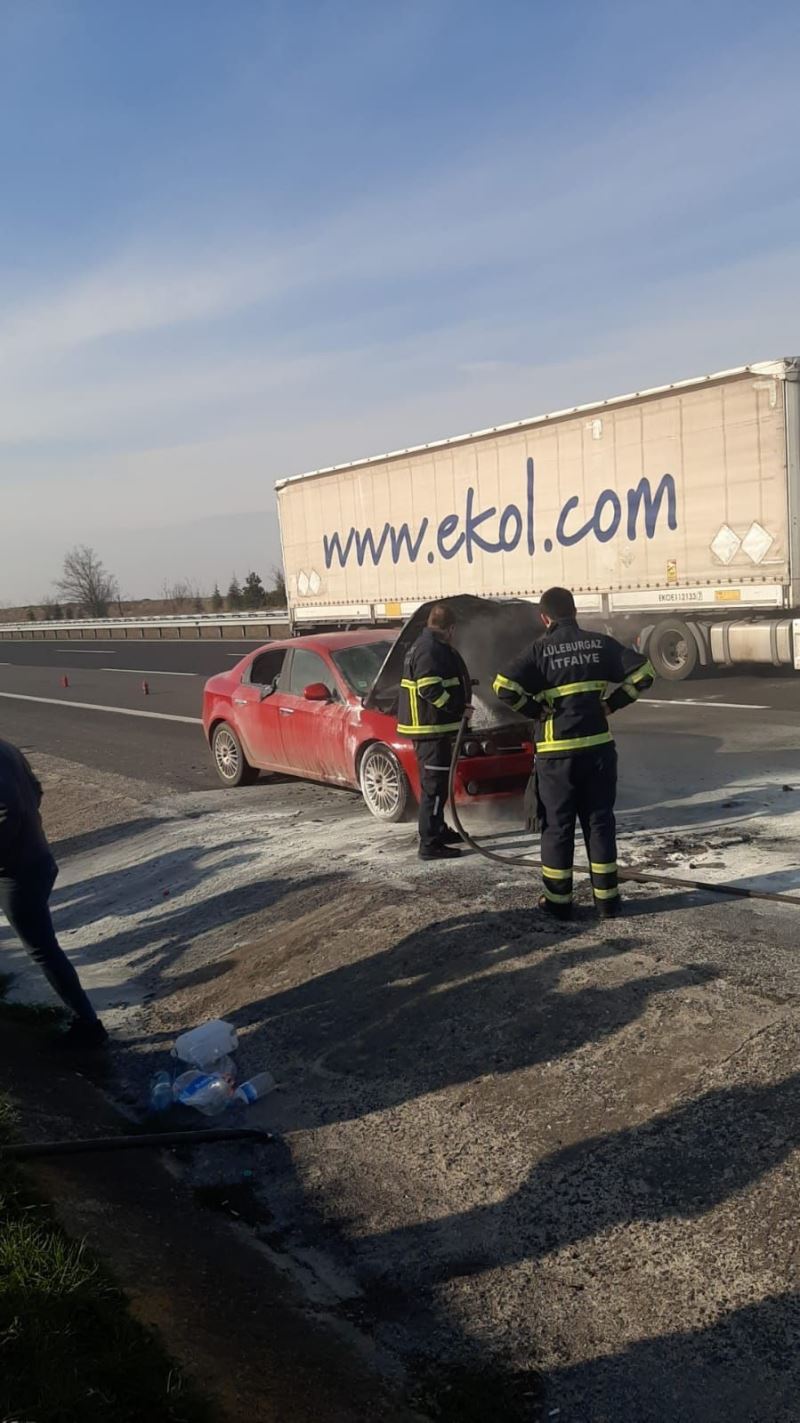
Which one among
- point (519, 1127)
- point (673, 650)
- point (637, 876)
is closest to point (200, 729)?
point (673, 650)

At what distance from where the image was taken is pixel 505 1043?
491 cm

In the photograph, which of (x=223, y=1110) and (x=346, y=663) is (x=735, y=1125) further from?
(x=346, y=663)

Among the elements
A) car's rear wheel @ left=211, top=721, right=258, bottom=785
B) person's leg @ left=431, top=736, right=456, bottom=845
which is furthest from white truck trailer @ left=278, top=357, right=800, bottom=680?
person's leg @ left=431, top=736, right=456, bottom=845

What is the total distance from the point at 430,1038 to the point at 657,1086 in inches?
47.8

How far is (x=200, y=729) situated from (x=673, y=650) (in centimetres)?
758

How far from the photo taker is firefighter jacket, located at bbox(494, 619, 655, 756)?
5.98 meters

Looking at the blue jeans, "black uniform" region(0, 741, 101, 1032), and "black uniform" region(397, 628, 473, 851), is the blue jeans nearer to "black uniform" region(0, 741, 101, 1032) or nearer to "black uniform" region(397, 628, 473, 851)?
"black uniform" region(0, 741, 101, 1032)

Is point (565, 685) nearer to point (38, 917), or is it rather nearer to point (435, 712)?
point (435, 712)

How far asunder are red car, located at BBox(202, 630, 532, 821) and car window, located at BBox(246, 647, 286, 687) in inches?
0.4

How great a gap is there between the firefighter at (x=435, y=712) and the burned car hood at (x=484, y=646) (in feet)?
3.58

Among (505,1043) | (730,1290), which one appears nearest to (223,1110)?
(505,1043)

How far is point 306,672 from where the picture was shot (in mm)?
10281

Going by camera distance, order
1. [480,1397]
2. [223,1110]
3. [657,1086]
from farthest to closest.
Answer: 1. [223,1110]
2. [657,1086]
3. [480,1397]

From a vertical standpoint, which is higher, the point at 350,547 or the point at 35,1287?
the point at 350,547
